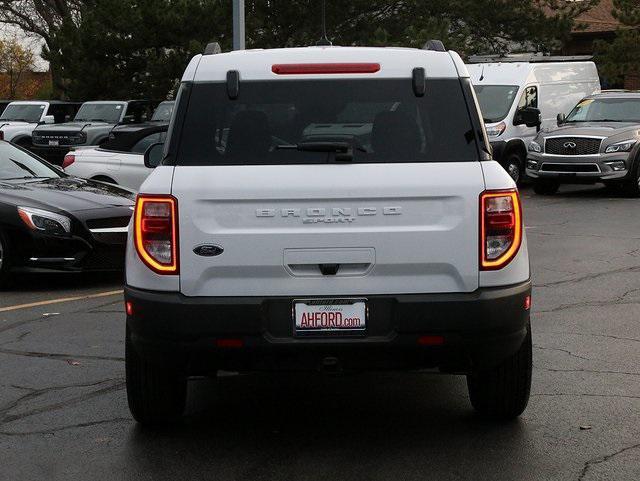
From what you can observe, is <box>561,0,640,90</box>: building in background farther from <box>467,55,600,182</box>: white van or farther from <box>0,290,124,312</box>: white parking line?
<box>0,290,124,312</box>: white parking line

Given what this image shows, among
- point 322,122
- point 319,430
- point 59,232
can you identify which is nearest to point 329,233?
point 322,122

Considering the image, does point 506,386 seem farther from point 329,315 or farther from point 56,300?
point 56,300

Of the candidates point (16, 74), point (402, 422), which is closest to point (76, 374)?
point (402, 422)

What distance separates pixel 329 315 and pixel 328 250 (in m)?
0.28

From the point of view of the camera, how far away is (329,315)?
5.29 meters

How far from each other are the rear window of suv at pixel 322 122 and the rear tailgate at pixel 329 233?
5.6 inches

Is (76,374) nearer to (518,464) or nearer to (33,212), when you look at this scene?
(518,464)

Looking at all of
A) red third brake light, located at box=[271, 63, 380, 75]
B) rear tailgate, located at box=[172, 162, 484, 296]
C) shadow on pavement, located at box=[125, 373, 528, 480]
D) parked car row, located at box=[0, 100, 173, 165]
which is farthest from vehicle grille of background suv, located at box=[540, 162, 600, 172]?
rear tailgate, located at box=[172, 162, 484, 296]

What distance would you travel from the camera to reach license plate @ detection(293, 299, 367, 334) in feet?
17.4

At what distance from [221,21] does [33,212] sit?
84.4 ft

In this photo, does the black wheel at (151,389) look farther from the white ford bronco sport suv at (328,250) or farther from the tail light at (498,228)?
the tail light at (498,228)

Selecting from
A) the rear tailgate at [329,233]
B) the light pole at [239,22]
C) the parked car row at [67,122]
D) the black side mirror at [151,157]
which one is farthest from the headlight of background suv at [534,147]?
the rear tailgate at [329,233]

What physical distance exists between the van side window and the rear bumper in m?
18.3

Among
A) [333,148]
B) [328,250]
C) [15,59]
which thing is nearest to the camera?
[328,250]
